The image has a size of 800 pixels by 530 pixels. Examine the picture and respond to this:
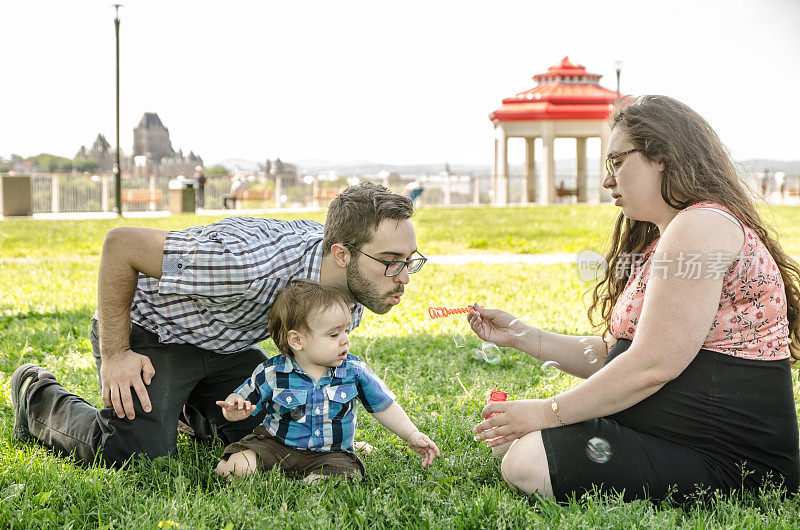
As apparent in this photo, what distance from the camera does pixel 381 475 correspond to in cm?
295

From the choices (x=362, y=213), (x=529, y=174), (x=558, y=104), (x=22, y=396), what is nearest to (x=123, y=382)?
(x=22, y=396)

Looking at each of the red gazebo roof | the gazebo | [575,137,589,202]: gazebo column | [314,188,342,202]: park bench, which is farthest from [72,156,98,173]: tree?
[575,137,589,202]: gazebo column

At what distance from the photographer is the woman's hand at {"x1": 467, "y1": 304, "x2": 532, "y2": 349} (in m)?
3.27

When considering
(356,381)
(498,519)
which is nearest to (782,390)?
(498,519)

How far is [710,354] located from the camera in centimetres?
254

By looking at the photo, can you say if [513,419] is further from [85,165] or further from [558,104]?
[85,165]

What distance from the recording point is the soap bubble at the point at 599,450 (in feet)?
8.52

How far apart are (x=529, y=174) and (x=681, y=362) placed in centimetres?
3134

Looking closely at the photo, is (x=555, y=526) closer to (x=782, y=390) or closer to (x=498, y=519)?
(x=498, y=519)

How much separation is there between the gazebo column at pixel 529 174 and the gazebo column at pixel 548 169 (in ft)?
1.59

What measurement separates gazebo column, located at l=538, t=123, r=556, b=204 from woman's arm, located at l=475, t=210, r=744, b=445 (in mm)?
29747

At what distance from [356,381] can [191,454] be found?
0.79 meters

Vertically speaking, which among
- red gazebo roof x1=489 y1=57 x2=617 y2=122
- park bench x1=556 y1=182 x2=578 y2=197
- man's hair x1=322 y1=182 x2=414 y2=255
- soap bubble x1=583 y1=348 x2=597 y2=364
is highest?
red gazebo roof x1=489 y1=57 x2=617 y2=122

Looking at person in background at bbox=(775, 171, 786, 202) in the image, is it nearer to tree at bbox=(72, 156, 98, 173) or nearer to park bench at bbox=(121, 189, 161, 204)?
park bench at bbox=(121, 189, 161, 204)
